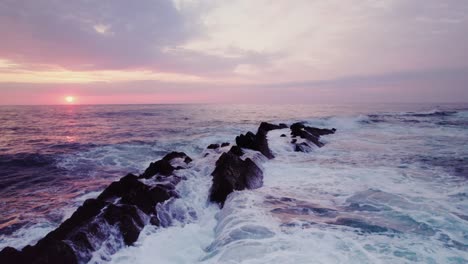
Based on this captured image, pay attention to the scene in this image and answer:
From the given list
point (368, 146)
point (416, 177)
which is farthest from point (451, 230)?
point (368, 146)

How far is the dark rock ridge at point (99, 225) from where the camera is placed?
5227mm

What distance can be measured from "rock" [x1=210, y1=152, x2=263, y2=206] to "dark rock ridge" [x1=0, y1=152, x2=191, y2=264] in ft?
4.56

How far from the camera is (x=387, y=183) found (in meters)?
10.6

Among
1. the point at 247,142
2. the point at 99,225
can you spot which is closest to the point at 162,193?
the point at 99,225

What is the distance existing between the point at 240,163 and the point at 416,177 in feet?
22.7

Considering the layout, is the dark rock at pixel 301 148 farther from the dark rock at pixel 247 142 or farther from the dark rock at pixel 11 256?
the dark rock at pixel 11 256

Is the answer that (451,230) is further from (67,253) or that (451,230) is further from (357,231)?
(67,253)

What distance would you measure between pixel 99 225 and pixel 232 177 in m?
4.68

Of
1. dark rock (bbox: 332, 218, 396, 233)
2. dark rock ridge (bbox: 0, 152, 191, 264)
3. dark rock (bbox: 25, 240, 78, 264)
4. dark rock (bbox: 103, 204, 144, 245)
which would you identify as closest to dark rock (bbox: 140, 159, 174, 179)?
dark rock ridge (bbox: 0, 152, 191, 264)

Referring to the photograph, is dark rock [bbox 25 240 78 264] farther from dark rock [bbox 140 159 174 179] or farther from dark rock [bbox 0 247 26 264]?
dark rock [bbox 140 159 174 179]

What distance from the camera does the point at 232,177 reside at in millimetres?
9984

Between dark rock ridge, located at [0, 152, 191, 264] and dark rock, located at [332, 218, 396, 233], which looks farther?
dark rock, located at [332, 218, 396, 233]

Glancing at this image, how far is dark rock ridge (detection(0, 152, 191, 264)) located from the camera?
206 inches

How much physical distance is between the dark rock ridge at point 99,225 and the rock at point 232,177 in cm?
139
